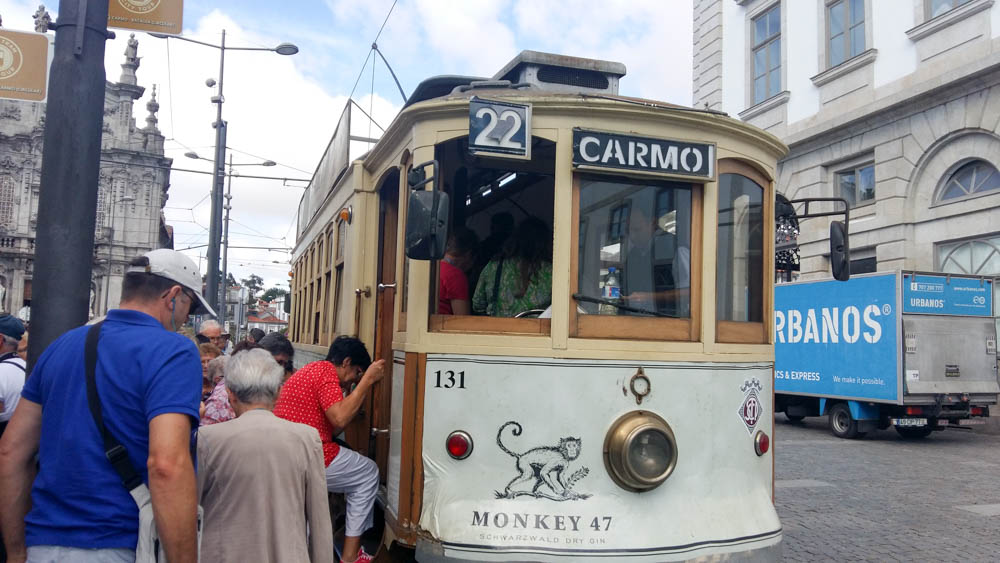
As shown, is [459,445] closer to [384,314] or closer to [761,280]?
[384,314]

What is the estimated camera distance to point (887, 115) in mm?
17547

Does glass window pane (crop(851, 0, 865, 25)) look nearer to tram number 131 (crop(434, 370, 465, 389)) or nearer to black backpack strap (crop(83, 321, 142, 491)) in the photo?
tram number 131 (crop(434, 370, 465, 389))

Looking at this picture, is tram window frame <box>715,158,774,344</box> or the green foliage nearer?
tram window frame <box>715,158,774,344</box>

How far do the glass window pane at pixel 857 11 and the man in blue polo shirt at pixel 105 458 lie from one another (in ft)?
63.3

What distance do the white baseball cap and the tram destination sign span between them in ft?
6.43

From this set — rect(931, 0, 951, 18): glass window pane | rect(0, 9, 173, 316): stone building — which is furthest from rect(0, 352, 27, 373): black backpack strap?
rect(0, 9, 173, 316): stone building

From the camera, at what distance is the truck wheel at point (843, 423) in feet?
44.7

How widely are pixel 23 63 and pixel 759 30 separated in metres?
20.4

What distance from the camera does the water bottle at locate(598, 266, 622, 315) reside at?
404cm

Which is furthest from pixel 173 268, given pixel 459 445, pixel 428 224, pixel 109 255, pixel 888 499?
pixel 109 255

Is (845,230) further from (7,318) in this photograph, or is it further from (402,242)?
(7,318)

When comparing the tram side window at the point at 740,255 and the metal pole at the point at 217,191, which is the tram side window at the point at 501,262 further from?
the metal pole at the point at 217,191

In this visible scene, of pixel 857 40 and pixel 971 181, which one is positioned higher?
pixel 857 40

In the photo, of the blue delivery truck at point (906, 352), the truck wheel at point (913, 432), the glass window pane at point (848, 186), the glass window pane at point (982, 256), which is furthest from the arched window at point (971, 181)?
the truck wheel at point (913, 432)
